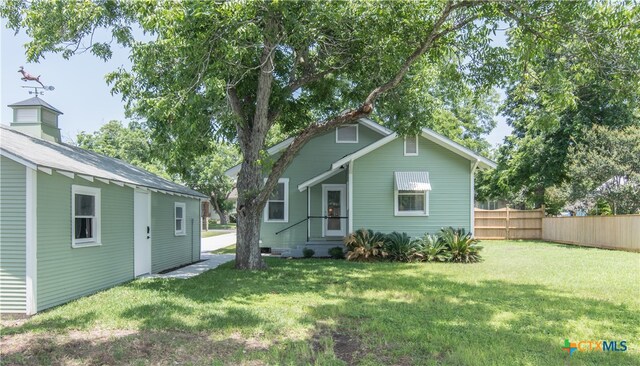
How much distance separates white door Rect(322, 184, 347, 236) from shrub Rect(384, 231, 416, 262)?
99.5 inches

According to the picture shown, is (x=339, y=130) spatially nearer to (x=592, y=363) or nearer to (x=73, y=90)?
(x=73, y=90)

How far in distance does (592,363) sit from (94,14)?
1090cm

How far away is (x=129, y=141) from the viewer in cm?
3669

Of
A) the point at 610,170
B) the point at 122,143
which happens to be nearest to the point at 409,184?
the point at 610,170

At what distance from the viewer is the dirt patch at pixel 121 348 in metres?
4.56

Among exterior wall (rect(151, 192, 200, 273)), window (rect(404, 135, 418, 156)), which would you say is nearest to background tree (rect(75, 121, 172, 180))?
exterior wall (rect(151, 192, 200, 273))

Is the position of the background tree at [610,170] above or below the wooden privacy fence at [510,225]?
above

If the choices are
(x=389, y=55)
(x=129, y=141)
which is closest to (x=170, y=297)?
(x=389, y=55)

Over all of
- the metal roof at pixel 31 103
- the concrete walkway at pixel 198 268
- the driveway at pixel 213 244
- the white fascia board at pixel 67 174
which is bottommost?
the driveway at pixel 213 244

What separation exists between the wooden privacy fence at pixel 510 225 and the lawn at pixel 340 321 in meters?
11.5

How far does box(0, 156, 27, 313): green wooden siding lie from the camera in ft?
21.4

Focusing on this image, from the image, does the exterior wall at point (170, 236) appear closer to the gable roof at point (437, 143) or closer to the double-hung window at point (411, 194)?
the gable roof at point (437, 143)

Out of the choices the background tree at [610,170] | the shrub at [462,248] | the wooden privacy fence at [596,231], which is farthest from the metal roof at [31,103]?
the background tree at [610,170]

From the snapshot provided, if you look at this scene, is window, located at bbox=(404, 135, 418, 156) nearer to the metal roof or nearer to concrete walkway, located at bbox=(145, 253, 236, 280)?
concrete walkway, located at bbox=(145, 253, 236, 280)
